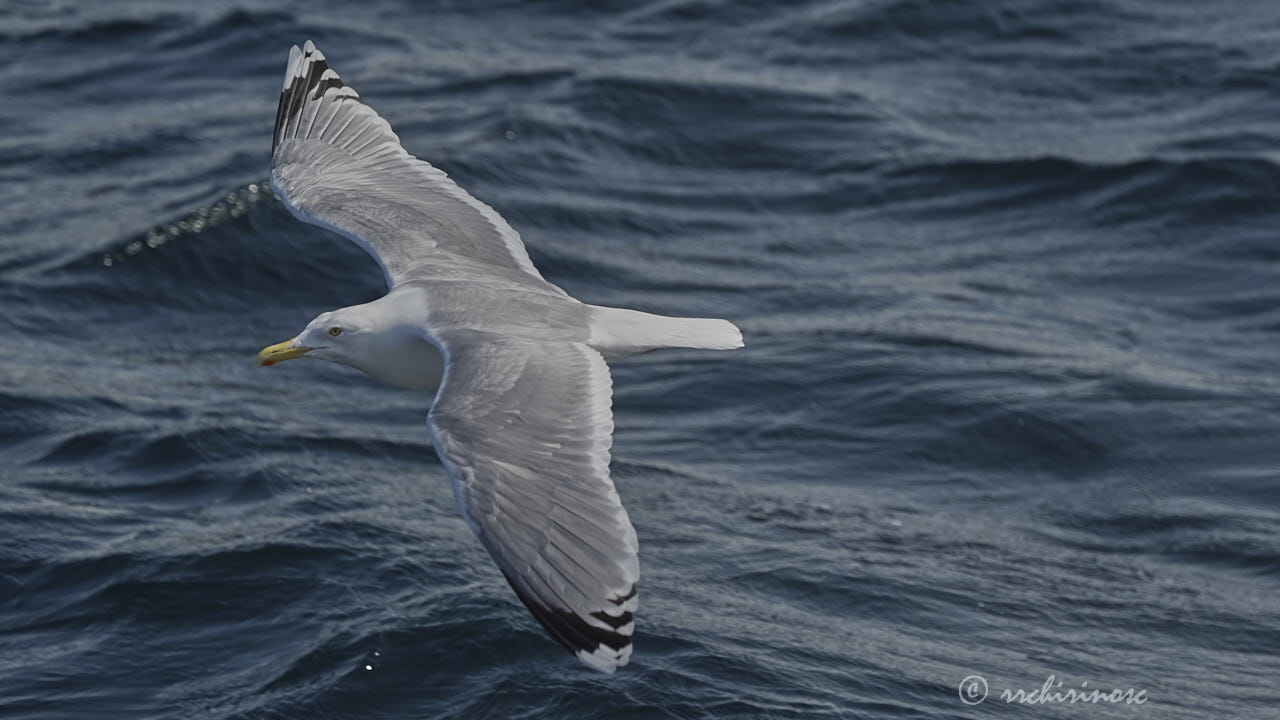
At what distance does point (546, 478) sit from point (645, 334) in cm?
137

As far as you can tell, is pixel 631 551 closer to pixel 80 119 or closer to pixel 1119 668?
pixel 1119 668

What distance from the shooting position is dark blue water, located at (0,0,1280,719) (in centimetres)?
859

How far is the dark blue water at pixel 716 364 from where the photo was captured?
28.2 ft

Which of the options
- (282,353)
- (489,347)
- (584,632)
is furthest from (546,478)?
(282,353)

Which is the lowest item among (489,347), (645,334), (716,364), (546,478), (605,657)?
(716,364)

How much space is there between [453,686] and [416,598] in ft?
2.69

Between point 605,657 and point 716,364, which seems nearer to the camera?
point 605,657

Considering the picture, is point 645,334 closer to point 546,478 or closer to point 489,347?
point 489,347

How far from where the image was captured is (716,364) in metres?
11.8

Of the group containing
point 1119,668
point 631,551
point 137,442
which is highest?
point 631,551

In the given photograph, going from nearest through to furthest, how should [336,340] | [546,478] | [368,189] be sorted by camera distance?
1. [546,478]
2. [336,340]
3. [368,189]

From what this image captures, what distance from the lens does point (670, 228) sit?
13688mm

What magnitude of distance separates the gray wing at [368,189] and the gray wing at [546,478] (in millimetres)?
1338

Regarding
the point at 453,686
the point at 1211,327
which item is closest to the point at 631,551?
the point at 453,686
